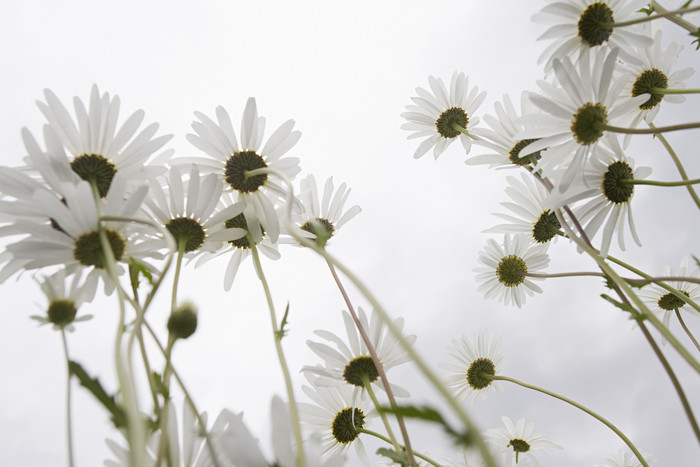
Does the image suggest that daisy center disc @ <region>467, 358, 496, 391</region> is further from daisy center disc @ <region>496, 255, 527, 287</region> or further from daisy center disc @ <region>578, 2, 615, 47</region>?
daisy center disc @ <region>578, 2, 615, 47</region>

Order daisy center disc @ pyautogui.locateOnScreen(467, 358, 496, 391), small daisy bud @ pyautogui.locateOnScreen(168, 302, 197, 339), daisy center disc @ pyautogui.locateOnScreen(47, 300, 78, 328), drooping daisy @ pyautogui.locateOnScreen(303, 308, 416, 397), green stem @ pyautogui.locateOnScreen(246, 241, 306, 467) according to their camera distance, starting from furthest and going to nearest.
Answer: daisy center disc @ pyautogui.locateOnScreen(467, 358, 496, 391) → drooping daisy @ pyautogui.locateOnScreen(303, 308, 416, 397) → daisy center disc @ pyautogui.locateOnScreen(47, 300, 78, 328) → small daisy bud @ pyautogui.locateOnScreen(168, 302, 197, 339) → green stem @ pyautogui.locateOnScreen(246, 241, 306, 467)

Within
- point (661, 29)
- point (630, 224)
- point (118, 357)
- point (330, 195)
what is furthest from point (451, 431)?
point (661, 29)

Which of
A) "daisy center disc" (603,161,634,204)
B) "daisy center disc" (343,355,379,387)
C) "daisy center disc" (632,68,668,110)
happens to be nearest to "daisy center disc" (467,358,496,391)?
"daisy center disc" (343,355,379,387)

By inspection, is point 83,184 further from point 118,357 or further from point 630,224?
point 630,224

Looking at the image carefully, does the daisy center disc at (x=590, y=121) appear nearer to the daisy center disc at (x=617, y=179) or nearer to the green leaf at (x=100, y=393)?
the daisy center disc at (x=617, y=179)

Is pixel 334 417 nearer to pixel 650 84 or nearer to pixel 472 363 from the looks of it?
pixel 472 363

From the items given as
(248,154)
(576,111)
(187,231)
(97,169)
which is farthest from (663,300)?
(97,169)
